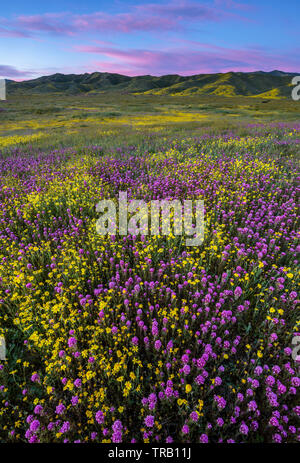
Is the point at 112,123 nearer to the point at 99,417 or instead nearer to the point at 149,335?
the point at 149,335

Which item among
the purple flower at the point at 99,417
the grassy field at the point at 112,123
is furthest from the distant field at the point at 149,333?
the grassy field at the point at 112,123

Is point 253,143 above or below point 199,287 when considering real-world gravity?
above

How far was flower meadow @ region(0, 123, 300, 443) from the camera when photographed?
6.99ft

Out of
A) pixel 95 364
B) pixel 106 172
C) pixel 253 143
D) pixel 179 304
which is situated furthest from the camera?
pixel 253 143

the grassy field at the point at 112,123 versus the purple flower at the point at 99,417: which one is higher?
the grassy field at the point at 112,123

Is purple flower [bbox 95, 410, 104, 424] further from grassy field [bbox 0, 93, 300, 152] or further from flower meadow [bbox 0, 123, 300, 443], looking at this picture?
grassy field [bbox 0, 93, 300, 152]

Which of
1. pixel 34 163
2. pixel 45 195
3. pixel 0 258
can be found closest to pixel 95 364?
pixel 0 258

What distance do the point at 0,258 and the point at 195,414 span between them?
13.5 feet

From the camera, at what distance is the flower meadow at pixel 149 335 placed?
6.99ft

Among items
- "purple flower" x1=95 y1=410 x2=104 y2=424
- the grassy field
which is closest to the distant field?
"purple flower" x1=95 y1=410 x2=104 y2=424

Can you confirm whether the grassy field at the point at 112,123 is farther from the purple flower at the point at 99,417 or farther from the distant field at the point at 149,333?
the purple flower at the point at 99,417

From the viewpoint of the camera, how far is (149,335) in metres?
2.99
